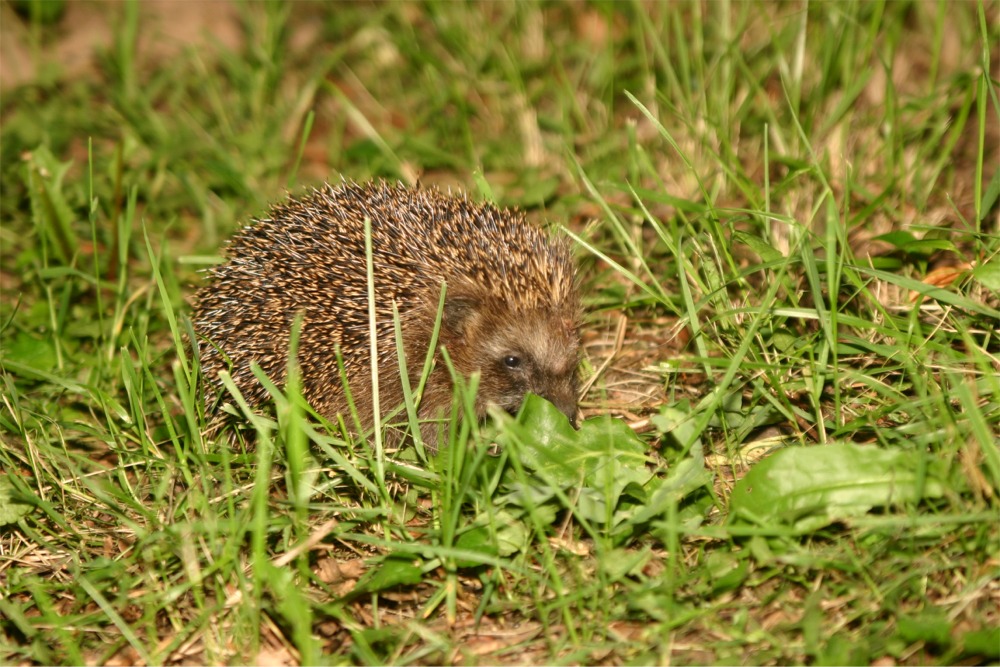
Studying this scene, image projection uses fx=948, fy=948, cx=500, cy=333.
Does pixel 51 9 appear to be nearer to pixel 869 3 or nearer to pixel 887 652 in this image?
pixel 869 3

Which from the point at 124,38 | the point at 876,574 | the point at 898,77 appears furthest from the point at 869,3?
the point at 124,38

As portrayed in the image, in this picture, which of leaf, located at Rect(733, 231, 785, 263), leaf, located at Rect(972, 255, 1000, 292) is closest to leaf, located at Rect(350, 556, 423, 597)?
leaf, located at Rect(733, 231, 785, 263)

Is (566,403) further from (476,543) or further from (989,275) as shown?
(989,275)

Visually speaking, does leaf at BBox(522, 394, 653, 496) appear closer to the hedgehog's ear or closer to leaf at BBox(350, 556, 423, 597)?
leaf at BBox(350, 556, 423, 597)

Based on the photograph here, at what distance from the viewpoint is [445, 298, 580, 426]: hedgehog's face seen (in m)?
4.87

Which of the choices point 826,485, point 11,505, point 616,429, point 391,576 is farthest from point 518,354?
point 11,505

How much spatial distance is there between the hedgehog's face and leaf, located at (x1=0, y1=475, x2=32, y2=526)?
2.17 metres

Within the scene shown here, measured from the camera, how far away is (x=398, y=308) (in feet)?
15.7

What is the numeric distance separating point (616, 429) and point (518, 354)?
2.69 feet

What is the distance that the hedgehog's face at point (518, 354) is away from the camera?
4871 millimetres

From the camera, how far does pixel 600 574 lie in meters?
3.76

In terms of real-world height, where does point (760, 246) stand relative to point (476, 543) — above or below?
above

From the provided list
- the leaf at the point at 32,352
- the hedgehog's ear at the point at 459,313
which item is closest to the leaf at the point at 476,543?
the hedgehog's ear at the point at 459,313

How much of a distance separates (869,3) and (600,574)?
5.03 metres
